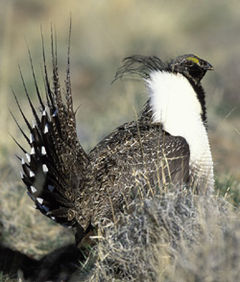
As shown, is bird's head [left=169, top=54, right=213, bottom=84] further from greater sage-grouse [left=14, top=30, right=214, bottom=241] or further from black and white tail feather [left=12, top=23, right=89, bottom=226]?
black and white tail feather [left=12, top=23, right=89, bottom=226]

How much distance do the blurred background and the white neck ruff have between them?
1072 mm

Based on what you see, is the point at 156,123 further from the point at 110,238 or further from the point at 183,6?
the point at 183,6

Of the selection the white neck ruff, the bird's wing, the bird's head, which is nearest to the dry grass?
the bird's wing

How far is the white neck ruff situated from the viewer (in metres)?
3.95

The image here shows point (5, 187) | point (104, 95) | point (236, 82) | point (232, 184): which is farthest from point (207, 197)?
point (104, 95)

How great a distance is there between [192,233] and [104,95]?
692cm

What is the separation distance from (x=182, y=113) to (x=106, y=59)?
7325 mm

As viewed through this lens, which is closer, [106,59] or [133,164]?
[133,164]

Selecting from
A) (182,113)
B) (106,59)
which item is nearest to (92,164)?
(182,113)

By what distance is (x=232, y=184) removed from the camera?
4660 mm

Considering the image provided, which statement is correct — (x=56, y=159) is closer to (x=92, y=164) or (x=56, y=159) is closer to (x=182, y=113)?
(x=92, y=164)

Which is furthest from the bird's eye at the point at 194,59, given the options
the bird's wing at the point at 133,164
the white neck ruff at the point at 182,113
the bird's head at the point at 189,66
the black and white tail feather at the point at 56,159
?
the black and white tail feather at the point at 56,159

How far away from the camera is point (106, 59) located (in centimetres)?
1134

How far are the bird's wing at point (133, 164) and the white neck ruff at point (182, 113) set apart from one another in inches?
2.7
